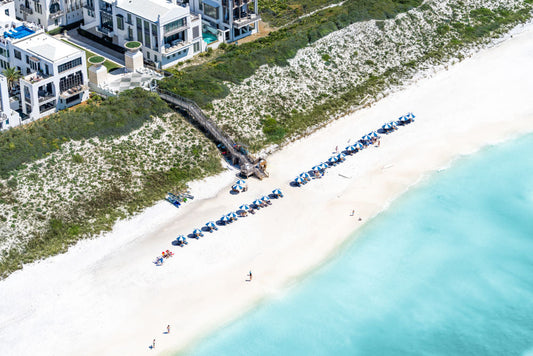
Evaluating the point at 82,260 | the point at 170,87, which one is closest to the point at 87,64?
the point at 170,87

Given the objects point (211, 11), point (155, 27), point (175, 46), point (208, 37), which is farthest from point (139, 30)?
point (211, 11)

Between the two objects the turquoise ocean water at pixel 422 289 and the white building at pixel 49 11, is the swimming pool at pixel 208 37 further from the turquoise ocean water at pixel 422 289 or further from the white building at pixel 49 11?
the turquoise ocean water at pixel 422 289

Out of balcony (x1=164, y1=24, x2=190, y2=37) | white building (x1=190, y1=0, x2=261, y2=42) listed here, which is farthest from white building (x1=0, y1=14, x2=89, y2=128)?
white building (x1=190, y1=0, x2=261, y2=42)

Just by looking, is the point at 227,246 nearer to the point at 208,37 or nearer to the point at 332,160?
the point at 332,160

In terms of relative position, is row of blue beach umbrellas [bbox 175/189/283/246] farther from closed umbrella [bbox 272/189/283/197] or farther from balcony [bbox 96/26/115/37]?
balcony [bbox 96/26/115/37]

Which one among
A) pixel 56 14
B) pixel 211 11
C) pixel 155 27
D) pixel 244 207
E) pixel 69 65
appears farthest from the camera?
pixel 211 11

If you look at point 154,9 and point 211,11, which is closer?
point 154,9

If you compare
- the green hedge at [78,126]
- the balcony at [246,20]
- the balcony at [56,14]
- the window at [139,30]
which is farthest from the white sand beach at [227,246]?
the balcony at [56,14]
